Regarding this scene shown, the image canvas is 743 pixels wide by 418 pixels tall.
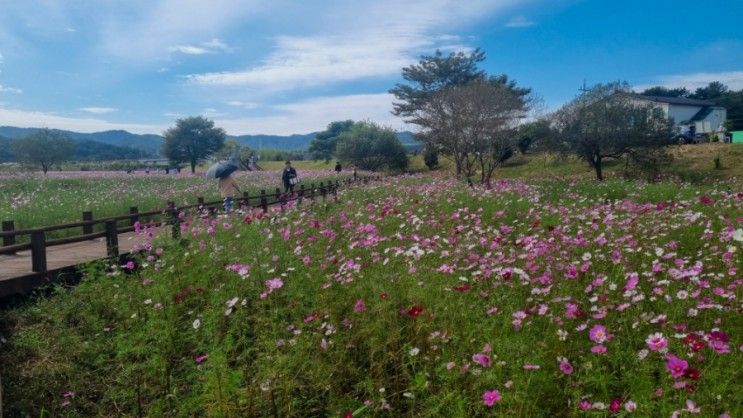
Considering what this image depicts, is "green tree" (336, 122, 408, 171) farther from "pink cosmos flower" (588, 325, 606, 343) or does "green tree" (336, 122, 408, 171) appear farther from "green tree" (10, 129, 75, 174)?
"pink cosmos flower" (588, 325, 606, 343)

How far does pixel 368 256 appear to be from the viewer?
20.8ft

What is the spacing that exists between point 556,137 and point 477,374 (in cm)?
3192

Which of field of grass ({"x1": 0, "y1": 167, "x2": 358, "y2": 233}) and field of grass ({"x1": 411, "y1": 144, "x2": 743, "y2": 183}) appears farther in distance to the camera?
field of grass ({"x1": 411, "y1": 144, "x2": 743, "y2": 183})

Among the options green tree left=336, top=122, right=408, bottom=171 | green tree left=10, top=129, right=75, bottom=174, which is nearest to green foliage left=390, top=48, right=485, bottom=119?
green tree left=336, top=122, right=408, bottom=171

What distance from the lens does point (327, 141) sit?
89.8 metres

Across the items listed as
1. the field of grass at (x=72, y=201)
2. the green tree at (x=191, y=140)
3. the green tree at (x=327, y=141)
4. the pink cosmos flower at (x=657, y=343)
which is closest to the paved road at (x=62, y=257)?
the field of grass at (x=72, y=201)

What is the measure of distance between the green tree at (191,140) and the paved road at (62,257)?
187ft

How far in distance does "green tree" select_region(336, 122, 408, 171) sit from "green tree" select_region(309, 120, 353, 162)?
28545 millimetres

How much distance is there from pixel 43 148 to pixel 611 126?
5498 centimetres

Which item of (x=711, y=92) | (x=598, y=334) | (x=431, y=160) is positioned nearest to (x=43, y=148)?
(x=431, y=160)

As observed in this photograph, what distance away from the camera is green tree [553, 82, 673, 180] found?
1199 inches

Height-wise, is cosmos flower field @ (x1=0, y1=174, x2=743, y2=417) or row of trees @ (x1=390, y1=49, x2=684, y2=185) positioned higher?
row of trees @ (x1=390, y1=49, x2=684, y2=185)

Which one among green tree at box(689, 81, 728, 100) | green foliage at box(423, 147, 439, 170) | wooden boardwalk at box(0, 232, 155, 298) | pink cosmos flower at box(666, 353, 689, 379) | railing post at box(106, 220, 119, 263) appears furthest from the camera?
→ green tree at box(689, 81, 728, 100)

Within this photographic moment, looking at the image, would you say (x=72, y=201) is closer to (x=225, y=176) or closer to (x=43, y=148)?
(x=225, y=176)
